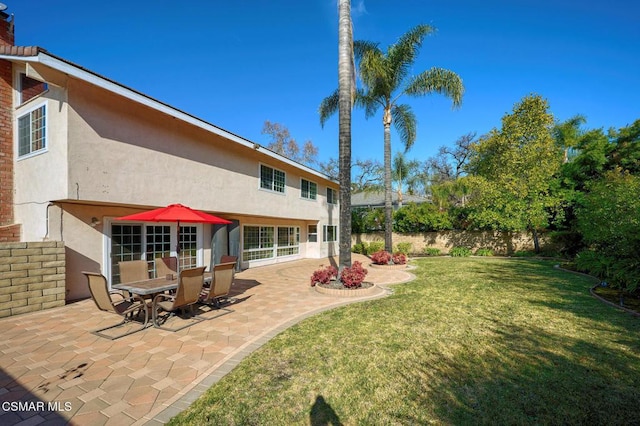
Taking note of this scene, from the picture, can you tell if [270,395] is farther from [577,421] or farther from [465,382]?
[577,421]

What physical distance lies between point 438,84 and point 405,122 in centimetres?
267

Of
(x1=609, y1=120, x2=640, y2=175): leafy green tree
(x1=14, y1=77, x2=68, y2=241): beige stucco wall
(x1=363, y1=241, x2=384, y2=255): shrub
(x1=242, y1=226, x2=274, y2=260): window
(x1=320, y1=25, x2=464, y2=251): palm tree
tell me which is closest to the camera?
(x1=14, y1=77, x2=68, y2=241): beige stucco wall

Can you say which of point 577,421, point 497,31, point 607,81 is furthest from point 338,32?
point 607,81

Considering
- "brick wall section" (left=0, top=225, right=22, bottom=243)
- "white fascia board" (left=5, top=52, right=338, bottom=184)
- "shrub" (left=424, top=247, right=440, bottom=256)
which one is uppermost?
"white fascia board" (left=5, top=52, right=338, bottom=184)

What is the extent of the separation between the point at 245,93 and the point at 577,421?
69.6ft

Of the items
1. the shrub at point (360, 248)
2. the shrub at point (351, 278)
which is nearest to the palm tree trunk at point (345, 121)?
the shrub at point (351, 278)

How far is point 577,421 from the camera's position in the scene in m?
3.05

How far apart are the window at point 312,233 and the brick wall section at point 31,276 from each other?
47.9 ft

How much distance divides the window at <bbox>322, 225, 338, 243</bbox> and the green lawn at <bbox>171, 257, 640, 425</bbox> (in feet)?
46.4

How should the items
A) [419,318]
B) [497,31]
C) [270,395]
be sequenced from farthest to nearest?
[497,31] → [419,318] → [270,395]

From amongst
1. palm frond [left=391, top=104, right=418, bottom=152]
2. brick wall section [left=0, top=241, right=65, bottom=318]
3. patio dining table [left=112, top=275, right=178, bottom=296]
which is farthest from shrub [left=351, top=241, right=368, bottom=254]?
brick wall section [left=0, top=241, right=65, bottom=318]

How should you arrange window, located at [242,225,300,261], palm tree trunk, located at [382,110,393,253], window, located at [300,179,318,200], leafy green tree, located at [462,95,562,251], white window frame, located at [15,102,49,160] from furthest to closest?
A: leafy green tree, located at [462,95,562,251]
window, located at [300,179,318,200]
palm tree trunk, located at [382,110,393,253]
window, located at [242,225,300,261]
white window frame, located at [15,102,49,160]

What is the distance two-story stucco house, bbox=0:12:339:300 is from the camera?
7.36m

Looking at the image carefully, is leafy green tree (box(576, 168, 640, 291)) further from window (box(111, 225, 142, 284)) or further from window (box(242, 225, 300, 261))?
window (box(111, 225, 142, 284))
